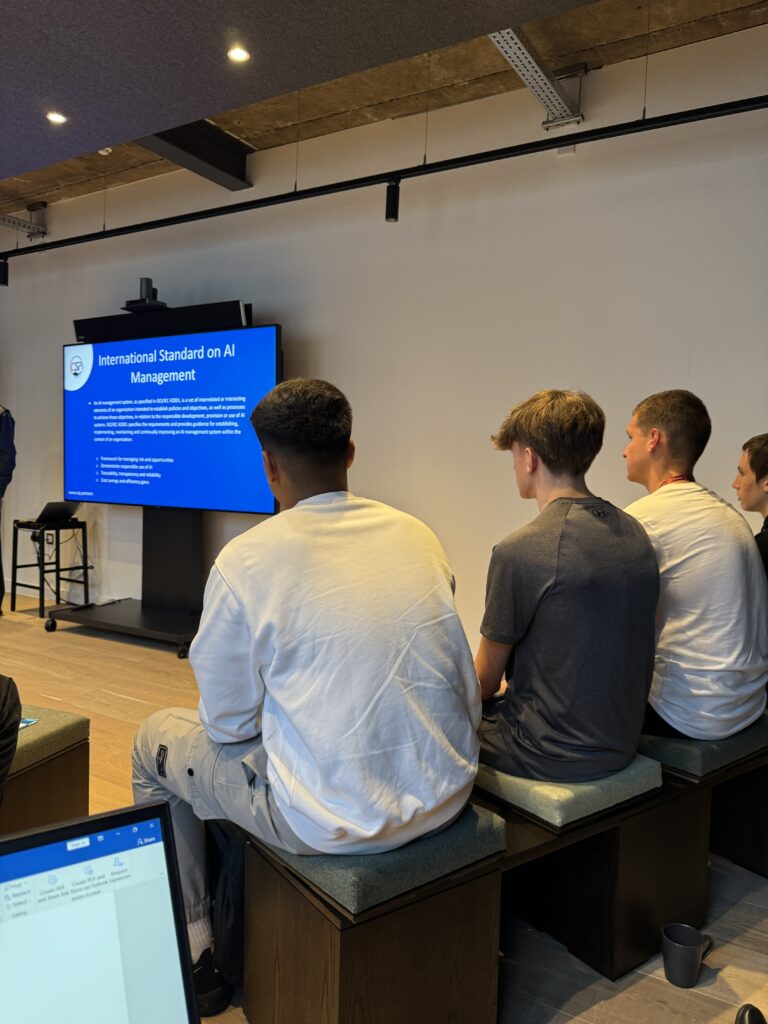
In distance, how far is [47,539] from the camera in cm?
626

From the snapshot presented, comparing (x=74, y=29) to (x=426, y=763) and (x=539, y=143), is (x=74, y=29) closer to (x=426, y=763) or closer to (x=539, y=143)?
(x=539, y=143)

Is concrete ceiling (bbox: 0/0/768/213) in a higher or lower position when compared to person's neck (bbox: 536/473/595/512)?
higher

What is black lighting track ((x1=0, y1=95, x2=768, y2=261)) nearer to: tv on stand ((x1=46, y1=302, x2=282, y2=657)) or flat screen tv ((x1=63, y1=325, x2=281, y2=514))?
tv on stand ((x1=46, y1=302, x2=282, y2=657))

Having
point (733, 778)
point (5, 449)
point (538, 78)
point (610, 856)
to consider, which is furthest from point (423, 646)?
point (5, 449)

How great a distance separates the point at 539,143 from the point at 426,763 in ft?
10.6

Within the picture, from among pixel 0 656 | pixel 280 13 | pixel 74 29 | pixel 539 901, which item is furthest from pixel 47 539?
pixel 539 901

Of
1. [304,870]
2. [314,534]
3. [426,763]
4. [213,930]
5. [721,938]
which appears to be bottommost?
[721,938]

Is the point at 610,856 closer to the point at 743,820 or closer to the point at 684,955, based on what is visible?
the point at 684,955

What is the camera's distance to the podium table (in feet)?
18.1

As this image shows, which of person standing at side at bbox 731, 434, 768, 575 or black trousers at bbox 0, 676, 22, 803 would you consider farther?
person standing at side at bbox 731, 434, 768, 575

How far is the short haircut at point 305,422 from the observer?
5.01 ft

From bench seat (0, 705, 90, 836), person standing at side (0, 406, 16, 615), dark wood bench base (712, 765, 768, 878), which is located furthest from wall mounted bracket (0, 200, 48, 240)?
dark wood bench base (712, 765, 768, 878)

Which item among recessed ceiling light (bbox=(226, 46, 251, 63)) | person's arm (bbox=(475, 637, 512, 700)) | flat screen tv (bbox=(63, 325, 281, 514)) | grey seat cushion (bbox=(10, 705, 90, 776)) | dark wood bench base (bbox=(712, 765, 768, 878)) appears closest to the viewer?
person's arm (bbox=(475, 637, 512, 700))

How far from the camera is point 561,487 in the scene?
1.85m
